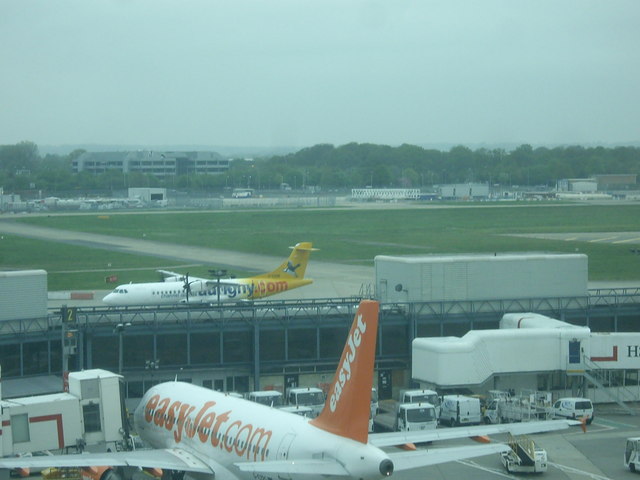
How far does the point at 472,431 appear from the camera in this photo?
30.0 m

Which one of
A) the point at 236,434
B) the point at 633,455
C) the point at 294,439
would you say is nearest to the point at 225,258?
the point at 633,455

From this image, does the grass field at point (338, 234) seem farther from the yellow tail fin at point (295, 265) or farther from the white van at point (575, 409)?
the white van at point (575, 409)

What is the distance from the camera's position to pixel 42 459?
3092cm

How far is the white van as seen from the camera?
50344mm

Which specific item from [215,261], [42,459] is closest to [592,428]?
[42,459]

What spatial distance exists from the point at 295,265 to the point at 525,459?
152 feet

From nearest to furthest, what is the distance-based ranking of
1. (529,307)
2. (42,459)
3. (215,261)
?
1. (42,459)
2. (529,307)
3. (215,261)

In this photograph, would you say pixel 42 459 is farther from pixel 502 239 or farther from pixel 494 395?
pixel 502 239

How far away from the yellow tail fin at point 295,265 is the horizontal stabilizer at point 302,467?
181 ft

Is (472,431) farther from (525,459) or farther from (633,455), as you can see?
(633,455)

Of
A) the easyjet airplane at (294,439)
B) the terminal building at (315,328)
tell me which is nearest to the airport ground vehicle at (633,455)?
the easyjet airplane at (294,439)

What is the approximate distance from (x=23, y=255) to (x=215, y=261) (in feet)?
75.6

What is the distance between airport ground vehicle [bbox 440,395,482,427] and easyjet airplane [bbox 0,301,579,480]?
1563 cm

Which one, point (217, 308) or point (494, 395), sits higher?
point (217, 308)
